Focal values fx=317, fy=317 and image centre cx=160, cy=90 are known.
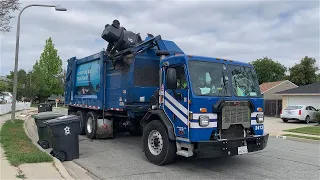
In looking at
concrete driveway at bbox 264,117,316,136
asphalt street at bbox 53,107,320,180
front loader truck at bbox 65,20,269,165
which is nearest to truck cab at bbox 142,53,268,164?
front loader truck at bbox 65,20,269,165

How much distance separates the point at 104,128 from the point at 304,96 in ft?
75.8

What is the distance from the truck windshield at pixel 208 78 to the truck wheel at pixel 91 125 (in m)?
5.51

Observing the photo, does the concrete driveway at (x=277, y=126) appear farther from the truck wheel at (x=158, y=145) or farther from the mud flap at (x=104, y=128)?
the truck wheel at (x=158, y=145)

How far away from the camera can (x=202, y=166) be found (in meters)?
7.50

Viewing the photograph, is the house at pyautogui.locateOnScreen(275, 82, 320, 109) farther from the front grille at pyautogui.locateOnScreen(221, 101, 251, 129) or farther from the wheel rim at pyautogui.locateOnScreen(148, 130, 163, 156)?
the wheel rim at pyautogui.locateOnScreen(148, 130, 163, 156)

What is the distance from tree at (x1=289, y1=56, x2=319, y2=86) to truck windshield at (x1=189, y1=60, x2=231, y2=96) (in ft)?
166

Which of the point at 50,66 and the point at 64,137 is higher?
the point at 50,66

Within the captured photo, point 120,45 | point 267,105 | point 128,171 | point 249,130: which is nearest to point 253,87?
point 249,130

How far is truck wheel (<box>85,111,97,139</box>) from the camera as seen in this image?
11.2 m

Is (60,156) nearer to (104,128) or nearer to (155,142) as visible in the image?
(155,142)

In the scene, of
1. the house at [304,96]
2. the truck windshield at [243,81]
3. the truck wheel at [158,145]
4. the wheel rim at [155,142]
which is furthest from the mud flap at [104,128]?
the house at [304,96]

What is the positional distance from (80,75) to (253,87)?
296 inches

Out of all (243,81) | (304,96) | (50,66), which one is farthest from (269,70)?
(243,81)

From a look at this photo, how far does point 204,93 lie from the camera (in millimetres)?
6645
